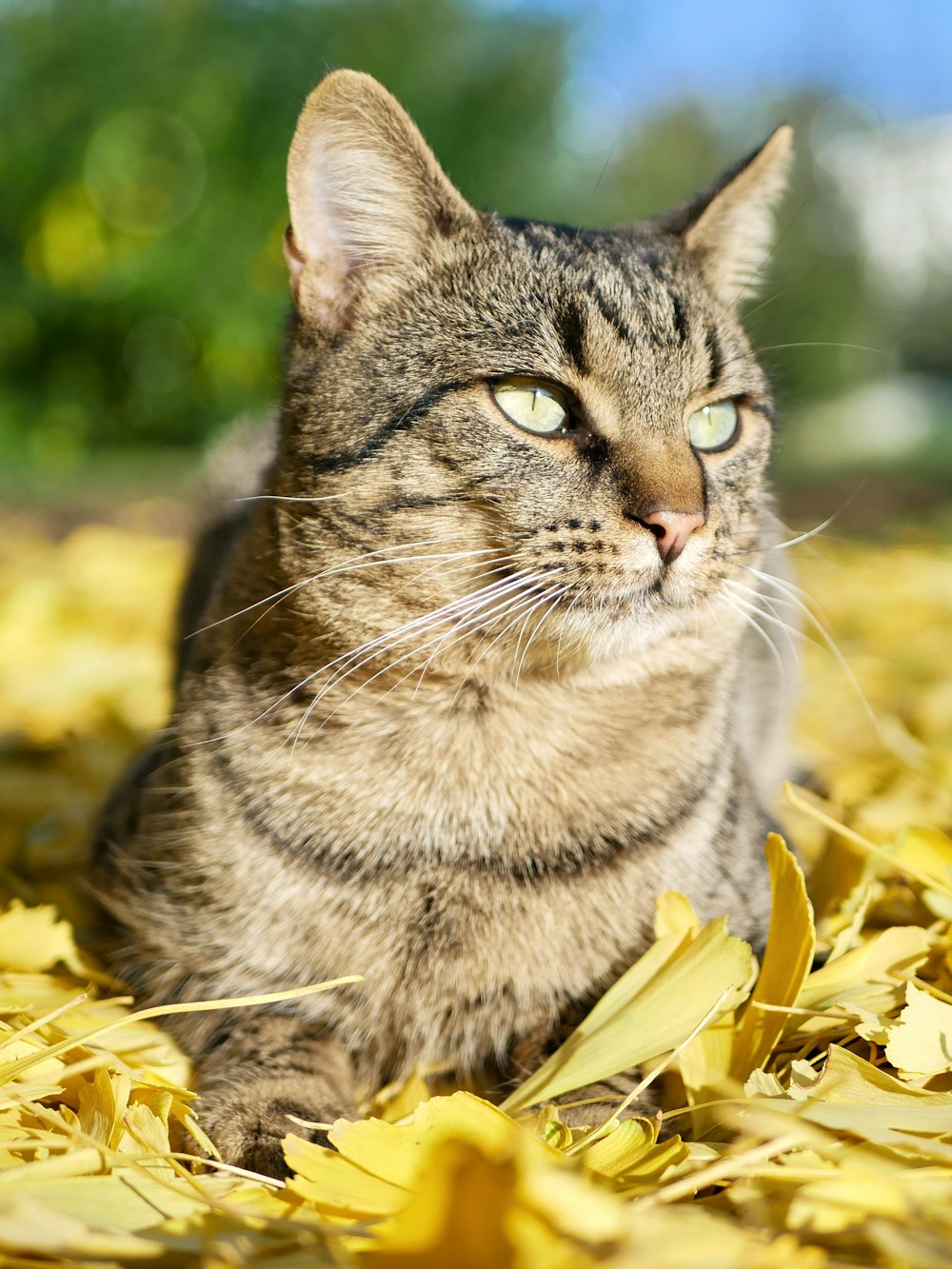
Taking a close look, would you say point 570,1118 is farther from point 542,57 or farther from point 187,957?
point 542,57

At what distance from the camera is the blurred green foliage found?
561 centimetres

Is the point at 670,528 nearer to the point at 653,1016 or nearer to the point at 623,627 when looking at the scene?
the point at 623,627

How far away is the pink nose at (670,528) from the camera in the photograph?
1308 millimetres

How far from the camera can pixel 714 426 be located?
5.11ft

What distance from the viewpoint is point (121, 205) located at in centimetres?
567

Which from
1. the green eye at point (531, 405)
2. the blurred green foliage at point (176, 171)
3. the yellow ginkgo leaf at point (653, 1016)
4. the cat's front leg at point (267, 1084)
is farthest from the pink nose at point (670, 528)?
the blurred green foliage at point (176, 171)

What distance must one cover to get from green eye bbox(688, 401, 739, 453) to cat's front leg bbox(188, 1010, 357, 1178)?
0.93 meters

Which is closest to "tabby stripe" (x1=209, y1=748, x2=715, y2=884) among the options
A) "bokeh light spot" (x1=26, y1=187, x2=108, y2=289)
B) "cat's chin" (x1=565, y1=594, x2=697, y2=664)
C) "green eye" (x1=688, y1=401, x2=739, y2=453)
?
"cat's chin" (x1=565, y1=594, x2=697, y2=664)

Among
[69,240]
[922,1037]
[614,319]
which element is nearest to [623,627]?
[614,319]

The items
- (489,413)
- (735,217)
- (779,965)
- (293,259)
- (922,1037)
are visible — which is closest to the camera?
(922,1037)

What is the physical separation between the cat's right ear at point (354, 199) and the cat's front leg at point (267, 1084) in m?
0.93

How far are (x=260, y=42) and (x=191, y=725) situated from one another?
560 centimetres

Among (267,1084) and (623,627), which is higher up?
(623,627)

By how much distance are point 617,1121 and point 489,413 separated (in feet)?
2.76
